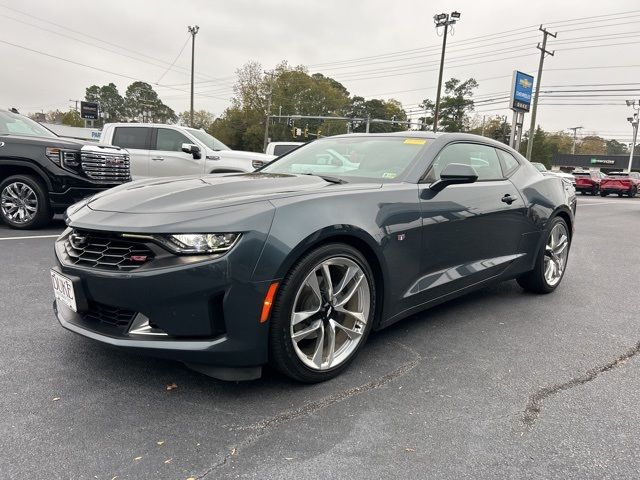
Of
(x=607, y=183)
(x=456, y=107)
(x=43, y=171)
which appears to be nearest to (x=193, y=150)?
(x=43, y=171)

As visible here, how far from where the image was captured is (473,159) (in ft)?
12.7

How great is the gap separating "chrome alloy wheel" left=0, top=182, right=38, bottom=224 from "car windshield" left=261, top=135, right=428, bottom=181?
463 centimetres

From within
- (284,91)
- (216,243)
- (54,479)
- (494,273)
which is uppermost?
(284,91)

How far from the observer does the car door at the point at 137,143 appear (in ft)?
31.6

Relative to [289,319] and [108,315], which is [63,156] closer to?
[108,315]

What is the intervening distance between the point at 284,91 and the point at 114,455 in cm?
7789

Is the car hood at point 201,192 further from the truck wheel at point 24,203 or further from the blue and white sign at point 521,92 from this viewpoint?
the blue and white sign at point 521,92

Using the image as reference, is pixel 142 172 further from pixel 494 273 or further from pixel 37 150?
pixel 494 273

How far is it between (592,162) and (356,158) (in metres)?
88.2

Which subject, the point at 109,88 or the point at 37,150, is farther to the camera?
the point at 109,88

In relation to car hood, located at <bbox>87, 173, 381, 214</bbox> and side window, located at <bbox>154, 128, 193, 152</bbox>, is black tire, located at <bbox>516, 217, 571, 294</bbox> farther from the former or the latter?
side window, located at <bbox>154, 128, 193, 152</bbox>

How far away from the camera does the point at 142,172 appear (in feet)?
31.7

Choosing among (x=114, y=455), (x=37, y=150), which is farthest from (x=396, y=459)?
(x=37, y=150)

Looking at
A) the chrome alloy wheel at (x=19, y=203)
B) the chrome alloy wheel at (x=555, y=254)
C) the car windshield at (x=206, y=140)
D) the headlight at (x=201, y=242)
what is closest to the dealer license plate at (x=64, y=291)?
the headlight at (x=201, y=242)
